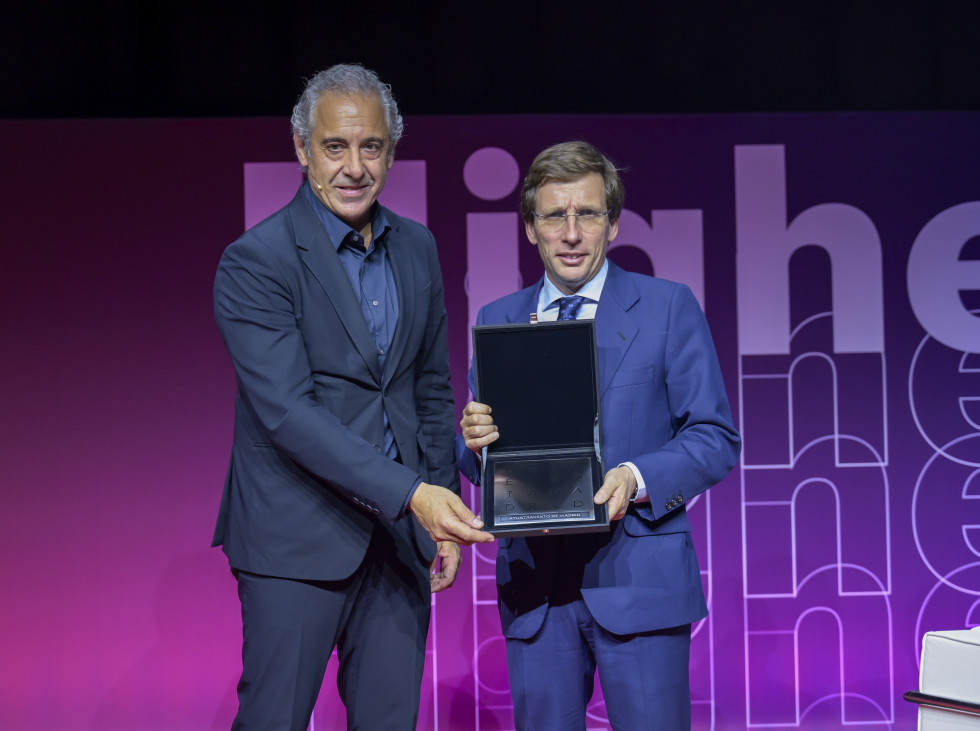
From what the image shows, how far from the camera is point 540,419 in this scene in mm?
1910

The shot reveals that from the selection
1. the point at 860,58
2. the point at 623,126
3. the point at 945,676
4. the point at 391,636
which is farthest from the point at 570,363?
the point at 860,58

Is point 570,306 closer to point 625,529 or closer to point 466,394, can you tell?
point 625,529

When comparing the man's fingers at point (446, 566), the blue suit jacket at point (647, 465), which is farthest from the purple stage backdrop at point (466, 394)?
the blue suit jacket at point (647, 465)

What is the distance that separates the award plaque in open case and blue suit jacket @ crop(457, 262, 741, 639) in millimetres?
51

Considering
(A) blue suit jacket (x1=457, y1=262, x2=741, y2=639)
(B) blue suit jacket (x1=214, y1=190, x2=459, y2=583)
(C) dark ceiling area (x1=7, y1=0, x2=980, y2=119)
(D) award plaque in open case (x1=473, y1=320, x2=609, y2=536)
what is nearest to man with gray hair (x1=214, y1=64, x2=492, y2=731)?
(B) blue suit jacket (x1=214, y1=190, x2=459, y2=583)

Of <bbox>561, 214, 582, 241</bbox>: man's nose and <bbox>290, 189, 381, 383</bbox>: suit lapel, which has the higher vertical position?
<bbox>561, 214, 582, 241</bbox>: man's nose

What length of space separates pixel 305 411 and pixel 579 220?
2.35 feet

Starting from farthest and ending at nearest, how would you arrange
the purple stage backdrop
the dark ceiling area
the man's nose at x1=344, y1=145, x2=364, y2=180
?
the purple stage backdrop < the dark ceiling area < the man's nose at x1=344, y1=145, x2=364, y2=180

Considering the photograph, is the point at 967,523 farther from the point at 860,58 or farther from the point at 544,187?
the point at 544,187

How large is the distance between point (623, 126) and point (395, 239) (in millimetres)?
1674

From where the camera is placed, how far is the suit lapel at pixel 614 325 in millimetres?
1959

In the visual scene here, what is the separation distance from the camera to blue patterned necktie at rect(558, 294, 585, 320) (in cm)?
205

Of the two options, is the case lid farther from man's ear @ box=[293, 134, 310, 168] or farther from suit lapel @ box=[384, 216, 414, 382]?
man's ear @ box=[293, 134, 310, 168]

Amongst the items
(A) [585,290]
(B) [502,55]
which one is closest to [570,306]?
(A) [585,290]
